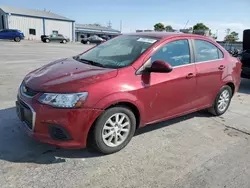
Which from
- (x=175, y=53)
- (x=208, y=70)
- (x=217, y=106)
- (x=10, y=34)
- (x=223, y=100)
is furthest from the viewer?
(x=10, y=34)

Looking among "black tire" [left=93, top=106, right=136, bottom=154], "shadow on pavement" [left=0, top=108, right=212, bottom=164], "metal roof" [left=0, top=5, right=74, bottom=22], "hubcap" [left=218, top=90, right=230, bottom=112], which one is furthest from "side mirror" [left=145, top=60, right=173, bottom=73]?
"metal roof" [left=0, top=5, right=74, bottom=22]

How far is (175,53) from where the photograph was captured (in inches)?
155

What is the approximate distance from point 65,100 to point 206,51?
286 centimetres

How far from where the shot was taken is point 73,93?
288cm

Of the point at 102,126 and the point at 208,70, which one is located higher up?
the point at 208,70

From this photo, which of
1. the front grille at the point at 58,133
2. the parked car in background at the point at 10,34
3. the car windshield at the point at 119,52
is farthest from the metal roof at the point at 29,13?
the front grille at the point at 58,133

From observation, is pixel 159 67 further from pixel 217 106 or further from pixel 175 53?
pixel 217 106

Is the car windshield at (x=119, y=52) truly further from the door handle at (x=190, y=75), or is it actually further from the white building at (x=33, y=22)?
the white building at (x=33, y=22)

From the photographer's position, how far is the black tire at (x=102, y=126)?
3059 millimetres

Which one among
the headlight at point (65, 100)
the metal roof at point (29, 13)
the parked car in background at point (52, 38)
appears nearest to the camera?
the headlight at point (65, 100)

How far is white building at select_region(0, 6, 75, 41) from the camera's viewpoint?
4055 cm

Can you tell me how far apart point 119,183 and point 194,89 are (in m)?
2.19

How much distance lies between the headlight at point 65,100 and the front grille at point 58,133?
28 centimetres

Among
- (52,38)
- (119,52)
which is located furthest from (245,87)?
(52,38)
